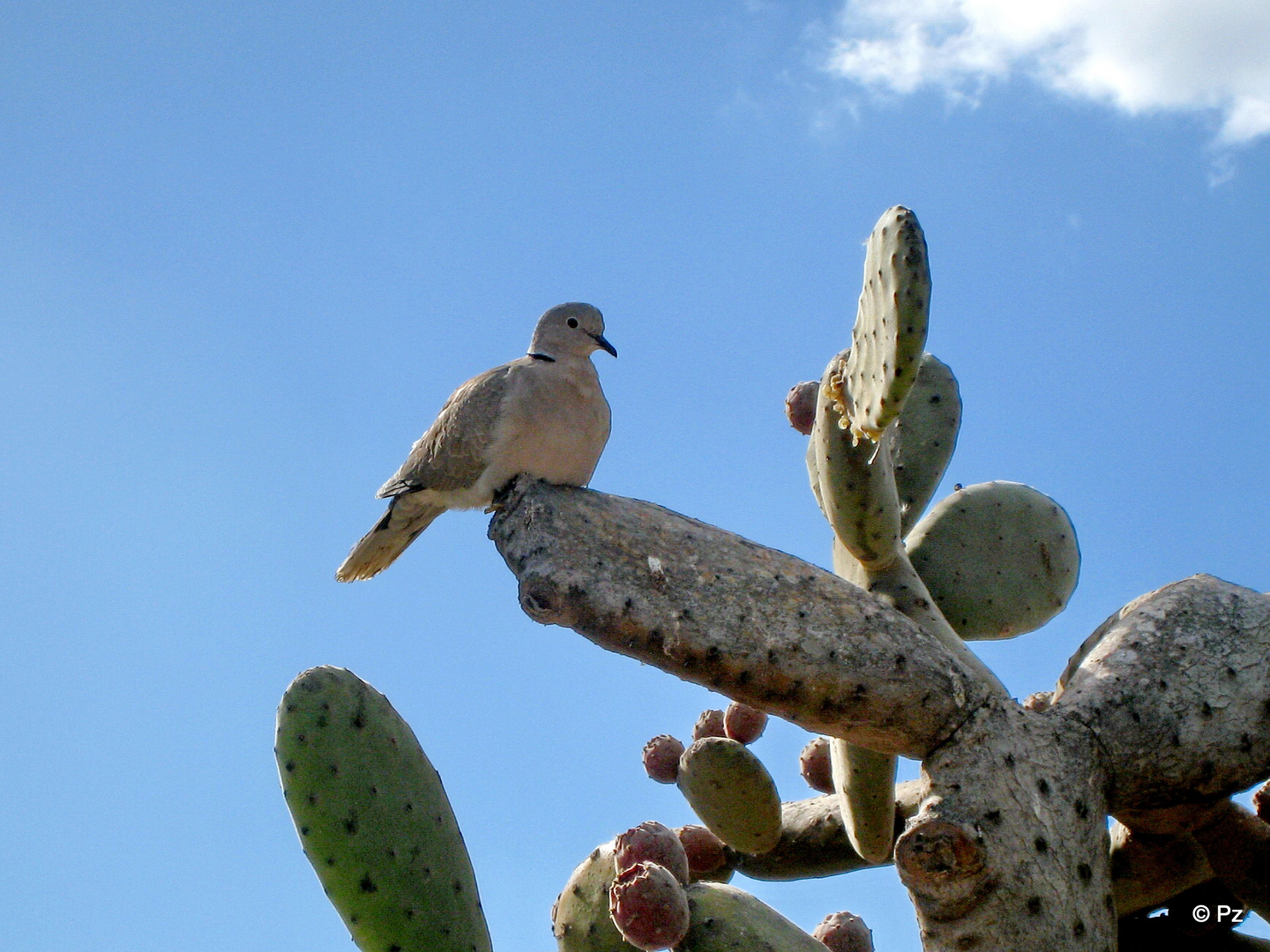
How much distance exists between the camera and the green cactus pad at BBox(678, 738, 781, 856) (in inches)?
116

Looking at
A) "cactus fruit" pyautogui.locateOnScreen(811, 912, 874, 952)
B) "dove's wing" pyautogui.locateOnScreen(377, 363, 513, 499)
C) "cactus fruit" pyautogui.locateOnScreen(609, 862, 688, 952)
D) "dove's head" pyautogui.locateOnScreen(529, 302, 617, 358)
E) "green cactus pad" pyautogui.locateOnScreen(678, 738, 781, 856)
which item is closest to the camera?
"cactus fruit" pyautogui.locateOnScreen(609, 862, 688, 952)

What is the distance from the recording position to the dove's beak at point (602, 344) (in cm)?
375

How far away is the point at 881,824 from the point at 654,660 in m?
1.05

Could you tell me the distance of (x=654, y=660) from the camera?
2281 millimetres

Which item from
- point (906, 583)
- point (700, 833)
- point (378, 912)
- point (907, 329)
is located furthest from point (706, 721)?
point (907, 329)

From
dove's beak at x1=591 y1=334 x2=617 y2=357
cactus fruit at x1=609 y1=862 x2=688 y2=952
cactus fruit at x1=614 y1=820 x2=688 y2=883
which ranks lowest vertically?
cactus fruit at x1=609 y1=862 x2=688 y2=952

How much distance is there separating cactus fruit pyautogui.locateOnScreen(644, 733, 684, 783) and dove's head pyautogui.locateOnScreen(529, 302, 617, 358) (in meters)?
1.28

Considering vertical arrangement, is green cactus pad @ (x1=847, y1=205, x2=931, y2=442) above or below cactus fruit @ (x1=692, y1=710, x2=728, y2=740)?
above

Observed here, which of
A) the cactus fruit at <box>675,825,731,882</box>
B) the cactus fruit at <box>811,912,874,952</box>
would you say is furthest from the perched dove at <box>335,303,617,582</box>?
the cactus fruit at <box>811,912,874,952</box>

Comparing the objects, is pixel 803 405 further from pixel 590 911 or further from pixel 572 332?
pixel 590 911

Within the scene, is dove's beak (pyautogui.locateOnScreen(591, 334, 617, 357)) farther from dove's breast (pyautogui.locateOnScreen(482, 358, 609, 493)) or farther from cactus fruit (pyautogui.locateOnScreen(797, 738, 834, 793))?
cactus fruit (pyautogui.locateOnScreen(797, 738, 834, 793))

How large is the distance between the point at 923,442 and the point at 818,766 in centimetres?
103

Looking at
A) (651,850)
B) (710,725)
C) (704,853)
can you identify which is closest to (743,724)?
(710,725)

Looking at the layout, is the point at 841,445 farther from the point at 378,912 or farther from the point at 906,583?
the point at 378,912
